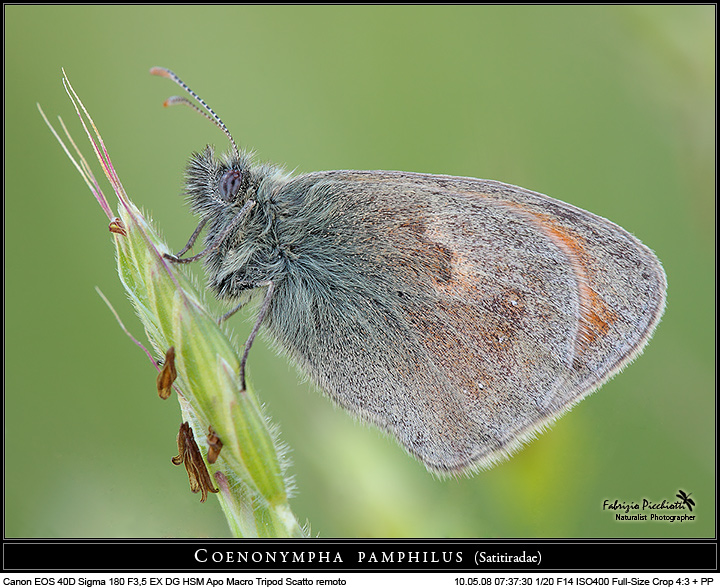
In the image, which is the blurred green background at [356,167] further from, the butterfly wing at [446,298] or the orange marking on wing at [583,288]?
the orange marking on wing at [583,288]

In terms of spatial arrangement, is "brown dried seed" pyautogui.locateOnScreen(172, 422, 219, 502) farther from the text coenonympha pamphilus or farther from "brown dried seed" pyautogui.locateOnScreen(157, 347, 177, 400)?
the text coenonympha pamphilus

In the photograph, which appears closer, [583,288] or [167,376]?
[167,376]

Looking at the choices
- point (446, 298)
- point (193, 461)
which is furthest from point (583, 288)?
point (193, 461)

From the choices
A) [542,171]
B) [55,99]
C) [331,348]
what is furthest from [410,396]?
[55,99]

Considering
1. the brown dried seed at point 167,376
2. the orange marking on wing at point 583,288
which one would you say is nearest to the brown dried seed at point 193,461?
the brown dried seed at point 167,376

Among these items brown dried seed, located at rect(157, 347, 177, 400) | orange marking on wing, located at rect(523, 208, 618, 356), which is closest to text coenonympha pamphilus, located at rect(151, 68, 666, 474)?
orange marking on wing, located at rect(523, 208, 618, 356)

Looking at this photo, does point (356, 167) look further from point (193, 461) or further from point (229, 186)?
point (193, 461)

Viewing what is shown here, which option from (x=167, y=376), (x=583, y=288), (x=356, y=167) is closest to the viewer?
(x=167, y=376)
